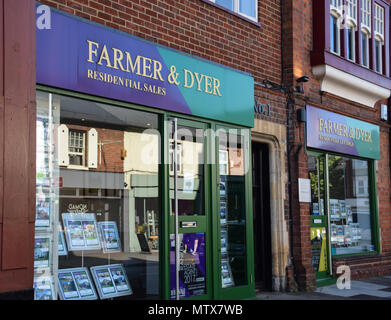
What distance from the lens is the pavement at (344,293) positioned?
8500mm

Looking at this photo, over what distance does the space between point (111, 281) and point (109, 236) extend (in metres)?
0.60

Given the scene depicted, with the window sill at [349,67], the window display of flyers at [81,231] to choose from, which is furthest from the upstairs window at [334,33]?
the window display of flyers at [81,231]

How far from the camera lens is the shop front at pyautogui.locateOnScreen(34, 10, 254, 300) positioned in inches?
229

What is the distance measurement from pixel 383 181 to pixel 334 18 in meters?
4.06

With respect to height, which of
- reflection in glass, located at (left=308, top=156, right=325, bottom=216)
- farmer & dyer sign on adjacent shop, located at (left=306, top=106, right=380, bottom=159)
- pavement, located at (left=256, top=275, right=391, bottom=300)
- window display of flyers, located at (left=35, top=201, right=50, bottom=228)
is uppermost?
farmer & dyer sign on adjacent shop, located at (left=306, top=106, right=380, bottom=159)

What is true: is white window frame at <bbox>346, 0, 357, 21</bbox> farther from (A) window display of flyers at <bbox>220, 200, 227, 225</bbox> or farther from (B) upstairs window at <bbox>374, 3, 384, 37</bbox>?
(A) window display of flyers at <bbox>220, 200, 227, 225</bbox>

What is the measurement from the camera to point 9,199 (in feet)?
14.6

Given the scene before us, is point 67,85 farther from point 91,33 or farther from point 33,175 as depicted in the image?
point 33,175

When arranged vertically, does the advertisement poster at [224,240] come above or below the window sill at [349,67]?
below

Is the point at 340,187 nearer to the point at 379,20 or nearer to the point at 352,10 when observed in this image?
the point at 352,10

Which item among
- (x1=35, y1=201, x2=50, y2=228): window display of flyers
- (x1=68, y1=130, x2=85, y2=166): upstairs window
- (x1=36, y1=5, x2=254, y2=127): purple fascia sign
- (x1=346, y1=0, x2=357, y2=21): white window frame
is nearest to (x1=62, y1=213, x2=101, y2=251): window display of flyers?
(x1=35, y1=201, x2=50, y2=228): window display of flyers

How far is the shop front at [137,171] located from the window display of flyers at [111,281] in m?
0.02

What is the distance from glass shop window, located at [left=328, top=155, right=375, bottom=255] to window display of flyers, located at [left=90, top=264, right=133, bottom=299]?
508cm

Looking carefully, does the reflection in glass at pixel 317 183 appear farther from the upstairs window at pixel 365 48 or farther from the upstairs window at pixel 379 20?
the upstairs window at pixel 379 20
